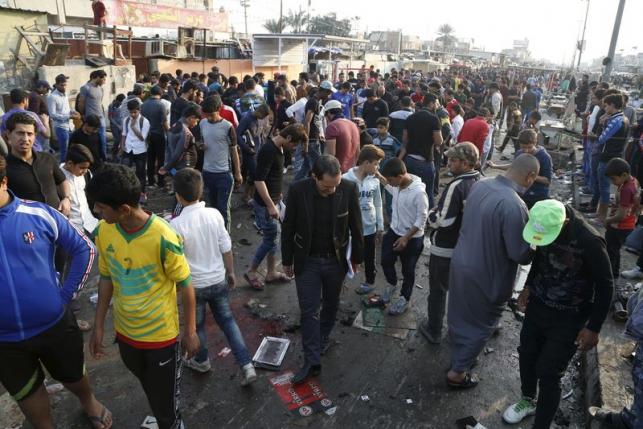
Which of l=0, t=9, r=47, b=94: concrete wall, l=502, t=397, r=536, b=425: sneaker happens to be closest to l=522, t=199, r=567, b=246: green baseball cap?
l=502, t=397, r=536, b=425: sneaker

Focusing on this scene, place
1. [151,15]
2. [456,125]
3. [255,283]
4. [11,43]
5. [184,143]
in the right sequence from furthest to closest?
[151,15] → [11,43] → [456,125] → [184,143] → [255,283]

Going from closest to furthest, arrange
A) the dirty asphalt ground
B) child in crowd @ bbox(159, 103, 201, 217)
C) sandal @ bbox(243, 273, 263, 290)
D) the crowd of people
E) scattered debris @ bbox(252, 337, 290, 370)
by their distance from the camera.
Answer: the crowd of people, the dirty asphalt ground, scattered debris @ bbox(252, 337, 290, 370), sandal @ bbox(243, 273, 263, 290), child in crowd @ bbox(159, 103, 201, 217)

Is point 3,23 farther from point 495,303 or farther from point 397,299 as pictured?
point 495,303

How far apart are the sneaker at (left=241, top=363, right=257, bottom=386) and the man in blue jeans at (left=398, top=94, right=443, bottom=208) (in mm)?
3979

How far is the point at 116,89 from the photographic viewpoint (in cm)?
1423

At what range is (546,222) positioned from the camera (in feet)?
8.52

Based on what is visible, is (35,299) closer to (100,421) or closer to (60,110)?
(100,421)

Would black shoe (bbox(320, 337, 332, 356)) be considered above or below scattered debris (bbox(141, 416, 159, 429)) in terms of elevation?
above

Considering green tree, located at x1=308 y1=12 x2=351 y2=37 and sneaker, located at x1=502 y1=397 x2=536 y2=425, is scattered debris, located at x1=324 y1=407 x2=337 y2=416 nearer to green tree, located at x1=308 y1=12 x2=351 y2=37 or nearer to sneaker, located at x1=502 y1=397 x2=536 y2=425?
sneaker, located at x1=502 y1=397 x2=536 y2=425

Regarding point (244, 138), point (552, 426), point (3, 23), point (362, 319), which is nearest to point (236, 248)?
point (244, 138)

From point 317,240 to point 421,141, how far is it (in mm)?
3473

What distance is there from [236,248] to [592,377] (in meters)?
4.31

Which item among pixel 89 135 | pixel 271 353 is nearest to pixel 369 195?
pixel 271 353

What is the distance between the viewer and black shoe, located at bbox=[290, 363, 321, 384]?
356 cm
